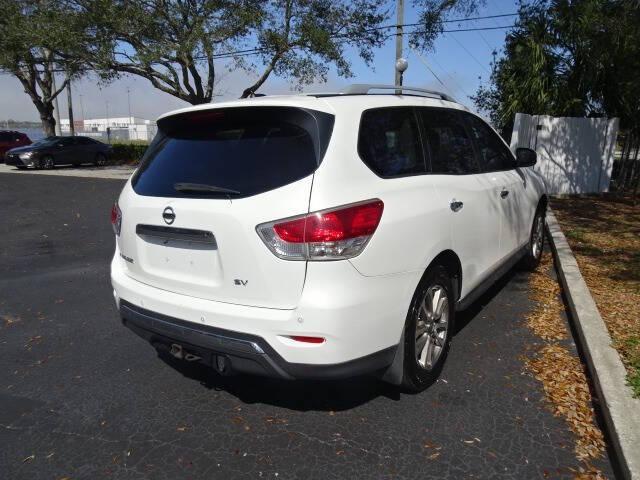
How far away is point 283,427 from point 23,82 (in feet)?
103

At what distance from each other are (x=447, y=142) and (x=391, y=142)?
2.60 feet

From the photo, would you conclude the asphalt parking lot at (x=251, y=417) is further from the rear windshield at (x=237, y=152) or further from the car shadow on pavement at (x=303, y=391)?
the rear windshield at (x=237, y=152)

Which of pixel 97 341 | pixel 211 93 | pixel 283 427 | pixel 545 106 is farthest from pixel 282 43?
pixel 283 427

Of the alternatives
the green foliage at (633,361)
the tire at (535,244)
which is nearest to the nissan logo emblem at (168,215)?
the green foliage at (633,361)

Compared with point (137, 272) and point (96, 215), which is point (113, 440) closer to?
point (137, 272)

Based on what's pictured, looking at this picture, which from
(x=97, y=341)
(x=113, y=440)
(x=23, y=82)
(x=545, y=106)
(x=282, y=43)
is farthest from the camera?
(x=23, y=82)

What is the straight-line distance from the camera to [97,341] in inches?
163

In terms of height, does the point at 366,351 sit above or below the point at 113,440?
above

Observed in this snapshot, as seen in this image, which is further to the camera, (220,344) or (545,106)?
(545,106)

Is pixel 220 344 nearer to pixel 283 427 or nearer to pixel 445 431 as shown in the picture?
pixel 283 427

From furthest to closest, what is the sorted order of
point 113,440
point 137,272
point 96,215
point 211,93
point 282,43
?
point 211,93 → point 282,43 → point 96,215 → point 137,272 → point 113,440

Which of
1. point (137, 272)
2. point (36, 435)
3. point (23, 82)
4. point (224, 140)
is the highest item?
point (23, 82)

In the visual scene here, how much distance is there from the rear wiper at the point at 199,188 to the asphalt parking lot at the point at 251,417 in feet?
4.37

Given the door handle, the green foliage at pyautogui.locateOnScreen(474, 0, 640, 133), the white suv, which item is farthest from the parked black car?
the door handle
